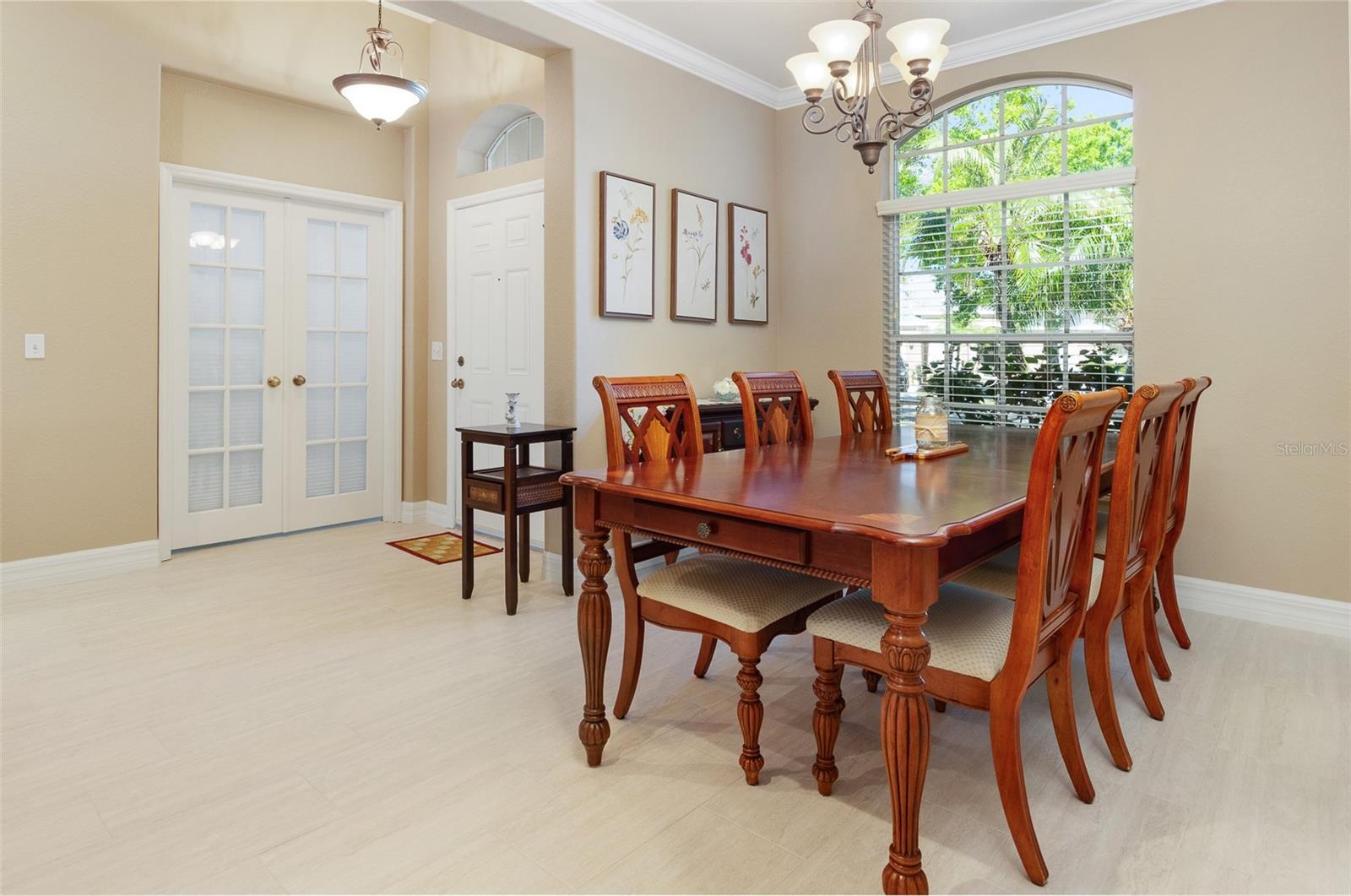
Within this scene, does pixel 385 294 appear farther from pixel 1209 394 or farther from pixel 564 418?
pixel 1209 394

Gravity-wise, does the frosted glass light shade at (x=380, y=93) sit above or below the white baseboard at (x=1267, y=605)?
above

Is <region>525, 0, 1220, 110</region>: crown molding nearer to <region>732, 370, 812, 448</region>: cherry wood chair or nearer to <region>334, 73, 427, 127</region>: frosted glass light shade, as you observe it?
<region>334, 73, 427, 127</region>: frosted glass light shade

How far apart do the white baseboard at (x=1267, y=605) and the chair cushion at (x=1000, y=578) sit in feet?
5.39

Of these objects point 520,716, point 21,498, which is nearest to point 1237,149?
point 520,716

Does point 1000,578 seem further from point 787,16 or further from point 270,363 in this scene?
point 270,363

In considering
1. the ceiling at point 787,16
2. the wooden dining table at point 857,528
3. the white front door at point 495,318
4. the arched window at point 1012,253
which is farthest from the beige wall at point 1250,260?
the white front door at point 495,318

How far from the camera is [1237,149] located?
330cm

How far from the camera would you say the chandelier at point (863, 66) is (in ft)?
7.91

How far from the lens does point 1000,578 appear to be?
6.98ft

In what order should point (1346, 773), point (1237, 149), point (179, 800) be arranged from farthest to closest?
point (1237, 149) → point (1346, 773) → point (179, 800)

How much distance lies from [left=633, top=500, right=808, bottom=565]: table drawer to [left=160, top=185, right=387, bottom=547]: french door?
11.2 ft

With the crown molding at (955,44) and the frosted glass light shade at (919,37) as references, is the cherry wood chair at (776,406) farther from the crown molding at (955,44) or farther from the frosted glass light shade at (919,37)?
the crown molding at (955,44)

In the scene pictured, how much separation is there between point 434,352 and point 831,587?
369cm

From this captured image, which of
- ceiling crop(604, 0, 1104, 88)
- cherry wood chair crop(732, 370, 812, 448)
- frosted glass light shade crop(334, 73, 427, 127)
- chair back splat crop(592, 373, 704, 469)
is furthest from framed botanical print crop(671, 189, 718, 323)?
chair back splat crop(592, 373, 704, 469)
